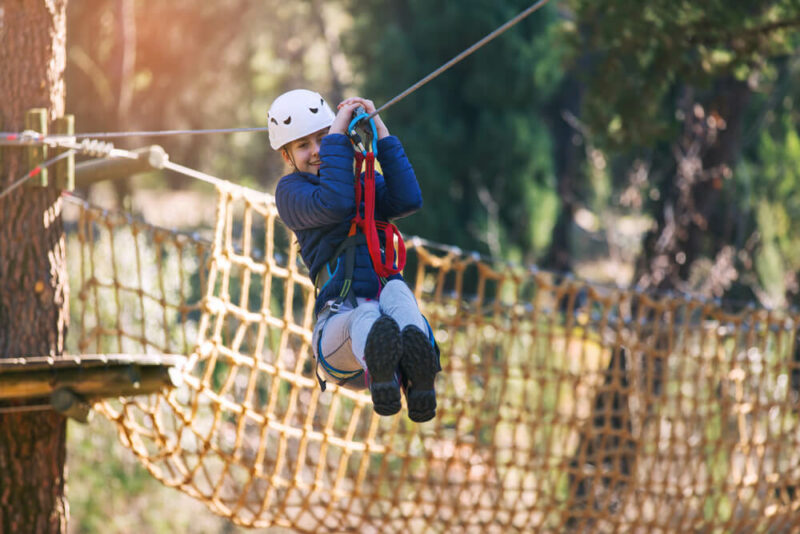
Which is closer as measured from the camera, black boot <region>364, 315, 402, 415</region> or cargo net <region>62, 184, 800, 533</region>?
black boot <region>364, 315, 402, 415</region>

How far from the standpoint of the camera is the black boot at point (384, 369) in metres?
1.59

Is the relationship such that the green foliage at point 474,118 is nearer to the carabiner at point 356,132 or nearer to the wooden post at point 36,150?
the wooden post at point 36,150

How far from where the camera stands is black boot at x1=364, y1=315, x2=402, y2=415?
5.22 feet

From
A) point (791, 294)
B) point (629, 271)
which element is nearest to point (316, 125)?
point (791, 294)

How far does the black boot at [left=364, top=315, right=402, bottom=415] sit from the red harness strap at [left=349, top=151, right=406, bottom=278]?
0.19 meters

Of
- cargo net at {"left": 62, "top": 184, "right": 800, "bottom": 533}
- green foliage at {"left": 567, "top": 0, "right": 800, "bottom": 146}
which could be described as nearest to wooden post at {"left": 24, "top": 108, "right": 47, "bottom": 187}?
cargo net at {"left": 62, "top": 184, "right": 800, "bottom": 533}

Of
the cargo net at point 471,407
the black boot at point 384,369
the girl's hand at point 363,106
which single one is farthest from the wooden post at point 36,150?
the black boot at point 384,369

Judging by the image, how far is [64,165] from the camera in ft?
7.77

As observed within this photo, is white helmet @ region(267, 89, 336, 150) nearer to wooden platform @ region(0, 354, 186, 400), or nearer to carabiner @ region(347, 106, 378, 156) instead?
carabiner @ region(347, 106, 378, 156)

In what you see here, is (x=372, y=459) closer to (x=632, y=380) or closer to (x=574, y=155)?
(x=632, y=380)

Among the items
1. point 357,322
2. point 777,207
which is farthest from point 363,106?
point 777,207

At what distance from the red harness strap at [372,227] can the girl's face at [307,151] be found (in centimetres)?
15

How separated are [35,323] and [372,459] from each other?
11.9 ft

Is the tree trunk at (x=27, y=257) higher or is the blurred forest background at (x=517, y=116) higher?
the blurred forest background at (x=517, y=116)
